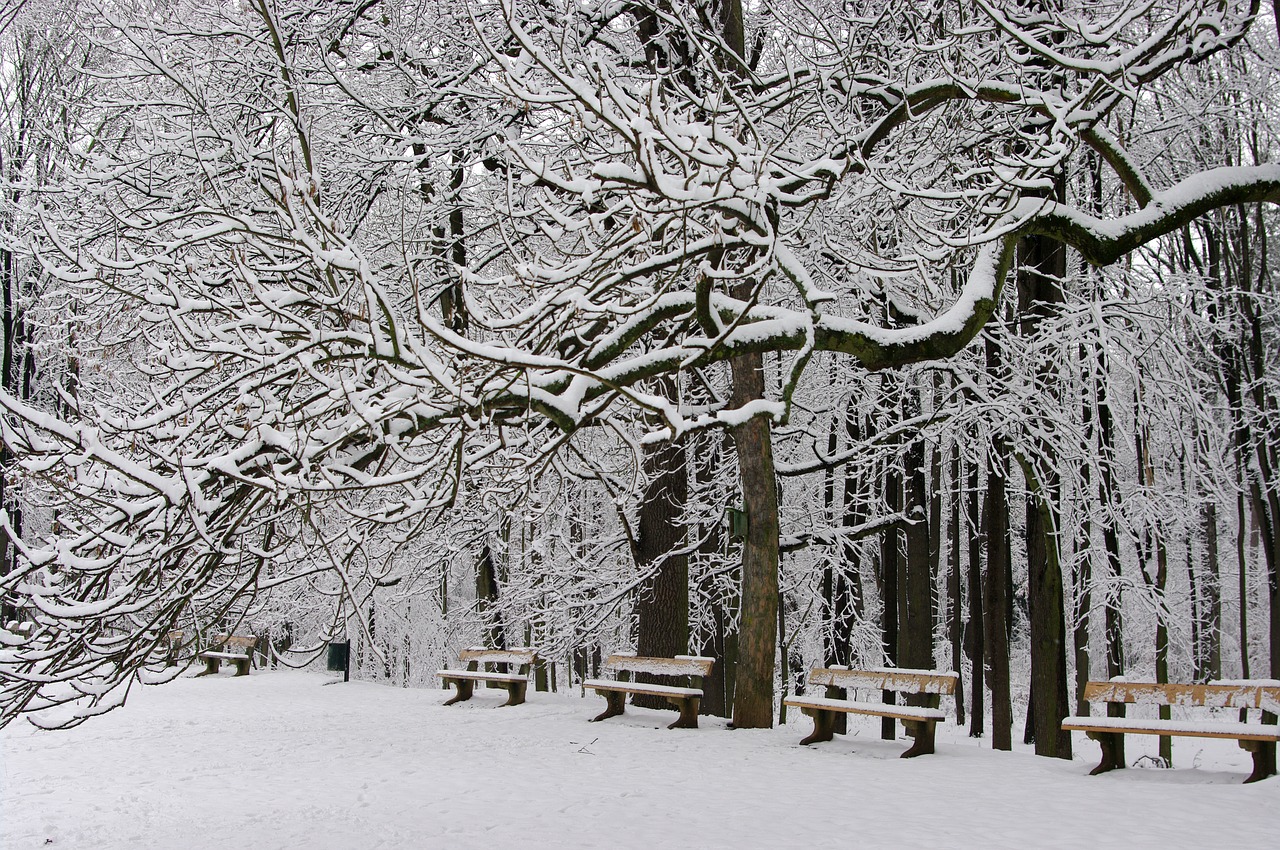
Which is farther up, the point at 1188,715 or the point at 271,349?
the point at 271,349

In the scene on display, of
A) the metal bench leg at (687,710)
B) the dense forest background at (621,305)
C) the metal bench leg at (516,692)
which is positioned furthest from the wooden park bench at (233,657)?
the metal bench leg at (687,710)

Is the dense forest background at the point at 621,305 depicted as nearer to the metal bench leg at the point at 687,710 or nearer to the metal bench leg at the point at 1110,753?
the metal bench leg at the point at 687,710

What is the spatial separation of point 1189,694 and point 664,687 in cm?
487

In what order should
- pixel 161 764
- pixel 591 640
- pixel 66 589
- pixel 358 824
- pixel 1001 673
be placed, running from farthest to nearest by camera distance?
pixel 591 640 → pixel 1001 673 → pixel 161 764 → pixel 358 824 → pixel 66 589

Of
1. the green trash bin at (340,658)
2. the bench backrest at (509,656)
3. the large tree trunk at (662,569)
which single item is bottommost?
the green trash bin at (340,658)

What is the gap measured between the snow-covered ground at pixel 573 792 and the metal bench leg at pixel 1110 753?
12cm

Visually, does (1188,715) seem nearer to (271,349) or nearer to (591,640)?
(591,640)

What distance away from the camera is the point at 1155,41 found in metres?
5.32

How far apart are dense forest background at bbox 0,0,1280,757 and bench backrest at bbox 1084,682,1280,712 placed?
1619mm

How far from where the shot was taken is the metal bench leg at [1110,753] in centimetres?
766

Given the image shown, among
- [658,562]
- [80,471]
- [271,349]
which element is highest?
[271,349]

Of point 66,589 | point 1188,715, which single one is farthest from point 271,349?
point 1188,715

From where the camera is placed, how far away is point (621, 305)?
17.7 feet

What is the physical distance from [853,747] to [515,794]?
142 inches
